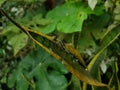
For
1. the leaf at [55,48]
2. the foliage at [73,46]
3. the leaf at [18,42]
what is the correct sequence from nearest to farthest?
the leaf at [55,48], the foliage at [73,46], the leaf at [18,42]

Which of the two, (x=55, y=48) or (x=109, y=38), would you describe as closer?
(x=55, y=48)

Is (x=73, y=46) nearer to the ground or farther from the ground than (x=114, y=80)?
farther from the ground

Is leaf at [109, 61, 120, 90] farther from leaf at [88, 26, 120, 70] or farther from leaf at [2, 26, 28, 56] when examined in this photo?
leaf at [2, 26, 28, 56]

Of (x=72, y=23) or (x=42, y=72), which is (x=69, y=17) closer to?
(x=72, y=23)

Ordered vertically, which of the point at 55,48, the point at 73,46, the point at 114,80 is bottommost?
the point at 114,80

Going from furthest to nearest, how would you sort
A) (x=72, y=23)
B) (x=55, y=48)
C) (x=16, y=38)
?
(x=16, y=38), (x=72, y=23), (x=55, y=48)

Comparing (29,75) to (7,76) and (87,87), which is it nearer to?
(87,87)

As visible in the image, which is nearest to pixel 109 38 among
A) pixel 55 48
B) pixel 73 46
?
pixel 73 46

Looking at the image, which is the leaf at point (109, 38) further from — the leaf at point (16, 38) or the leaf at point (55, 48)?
the leaf at point (16, 38)

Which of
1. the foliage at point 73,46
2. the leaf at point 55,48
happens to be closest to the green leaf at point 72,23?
the foliage at point 73,46

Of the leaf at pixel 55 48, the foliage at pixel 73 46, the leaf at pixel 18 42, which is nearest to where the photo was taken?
the leaf at pixel 55 48

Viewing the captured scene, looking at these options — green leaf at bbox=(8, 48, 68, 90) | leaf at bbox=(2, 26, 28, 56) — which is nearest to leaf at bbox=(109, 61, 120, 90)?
green leaf at bbox=(8, 48, 68, 90)
